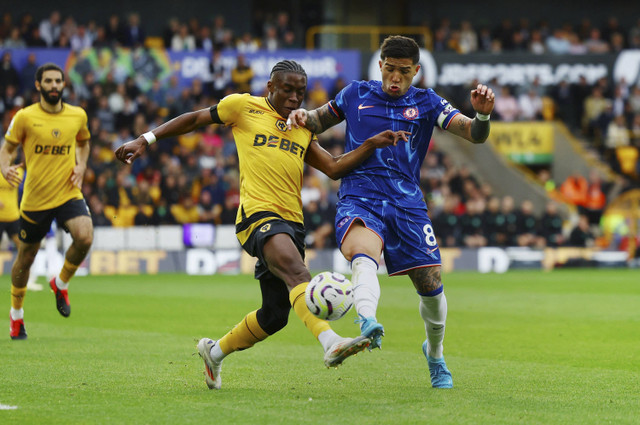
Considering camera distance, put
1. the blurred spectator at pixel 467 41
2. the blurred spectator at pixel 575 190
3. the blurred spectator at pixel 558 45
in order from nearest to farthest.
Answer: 1. the blurred spectator at pixel 575 190
2. the blurred spectator at pixel 467 41
3. the blurred spectator at pixel 558 45

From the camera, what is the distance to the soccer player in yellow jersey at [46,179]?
10336 mm

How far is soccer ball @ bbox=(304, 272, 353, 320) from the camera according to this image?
19.9 ft

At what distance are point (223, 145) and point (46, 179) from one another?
1541 centimetres

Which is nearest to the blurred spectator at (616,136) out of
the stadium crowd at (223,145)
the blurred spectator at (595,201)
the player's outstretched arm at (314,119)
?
the stadium crowd at (223,145)

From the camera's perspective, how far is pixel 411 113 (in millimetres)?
7230

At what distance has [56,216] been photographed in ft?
34.4

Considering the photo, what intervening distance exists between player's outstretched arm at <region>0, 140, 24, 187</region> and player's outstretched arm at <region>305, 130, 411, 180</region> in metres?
3.93

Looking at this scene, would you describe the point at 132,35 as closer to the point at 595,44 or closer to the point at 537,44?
the point at 537,44

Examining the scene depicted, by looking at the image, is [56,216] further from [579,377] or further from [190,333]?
[579,377]

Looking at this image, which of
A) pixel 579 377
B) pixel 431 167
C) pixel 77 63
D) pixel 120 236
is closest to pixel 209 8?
pixel 77 63

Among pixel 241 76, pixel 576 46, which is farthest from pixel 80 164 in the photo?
pixel 576 46

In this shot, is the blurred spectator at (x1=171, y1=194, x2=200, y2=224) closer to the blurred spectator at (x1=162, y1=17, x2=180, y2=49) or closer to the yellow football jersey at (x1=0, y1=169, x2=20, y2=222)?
the blurred spectator at (x1=162, y1=17, x2=180, y2=49)

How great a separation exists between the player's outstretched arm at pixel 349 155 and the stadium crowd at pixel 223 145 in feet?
51.3

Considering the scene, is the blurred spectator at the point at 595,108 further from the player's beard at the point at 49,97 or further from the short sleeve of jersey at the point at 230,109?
the short sleeve of jersey at the point at 230,109
